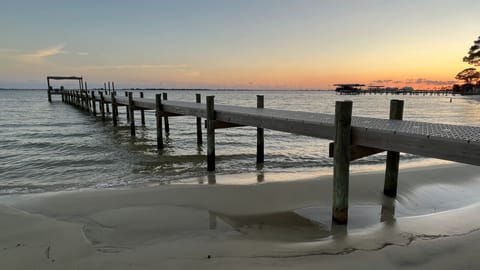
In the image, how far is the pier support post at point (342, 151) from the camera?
434cm

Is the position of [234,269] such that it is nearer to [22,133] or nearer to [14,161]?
[14,161]

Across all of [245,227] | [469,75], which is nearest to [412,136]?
[245,227]

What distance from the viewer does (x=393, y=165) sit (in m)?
5.89

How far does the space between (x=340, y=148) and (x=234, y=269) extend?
2.42 m

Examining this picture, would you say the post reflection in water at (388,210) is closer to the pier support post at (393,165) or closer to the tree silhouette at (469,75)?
the pier support post at (393,165)

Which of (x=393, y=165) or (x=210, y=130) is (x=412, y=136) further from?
(x=210, y=130)

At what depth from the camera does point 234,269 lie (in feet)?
10.3

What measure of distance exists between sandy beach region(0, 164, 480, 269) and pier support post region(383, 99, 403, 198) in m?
0.21

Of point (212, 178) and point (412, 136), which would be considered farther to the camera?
point (212, 178)

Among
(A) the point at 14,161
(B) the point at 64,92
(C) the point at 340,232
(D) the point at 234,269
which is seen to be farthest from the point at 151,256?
(B) the point at 64,92

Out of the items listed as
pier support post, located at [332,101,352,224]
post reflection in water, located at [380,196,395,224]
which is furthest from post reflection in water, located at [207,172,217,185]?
post reflection in water, located at [380,196,395,224]

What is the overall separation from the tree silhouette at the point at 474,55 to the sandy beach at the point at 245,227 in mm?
71846

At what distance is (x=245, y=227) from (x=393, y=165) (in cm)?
346

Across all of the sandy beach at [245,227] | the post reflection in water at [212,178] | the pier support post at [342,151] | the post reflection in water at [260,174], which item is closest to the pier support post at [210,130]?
the post reflection in water at [212,178]
